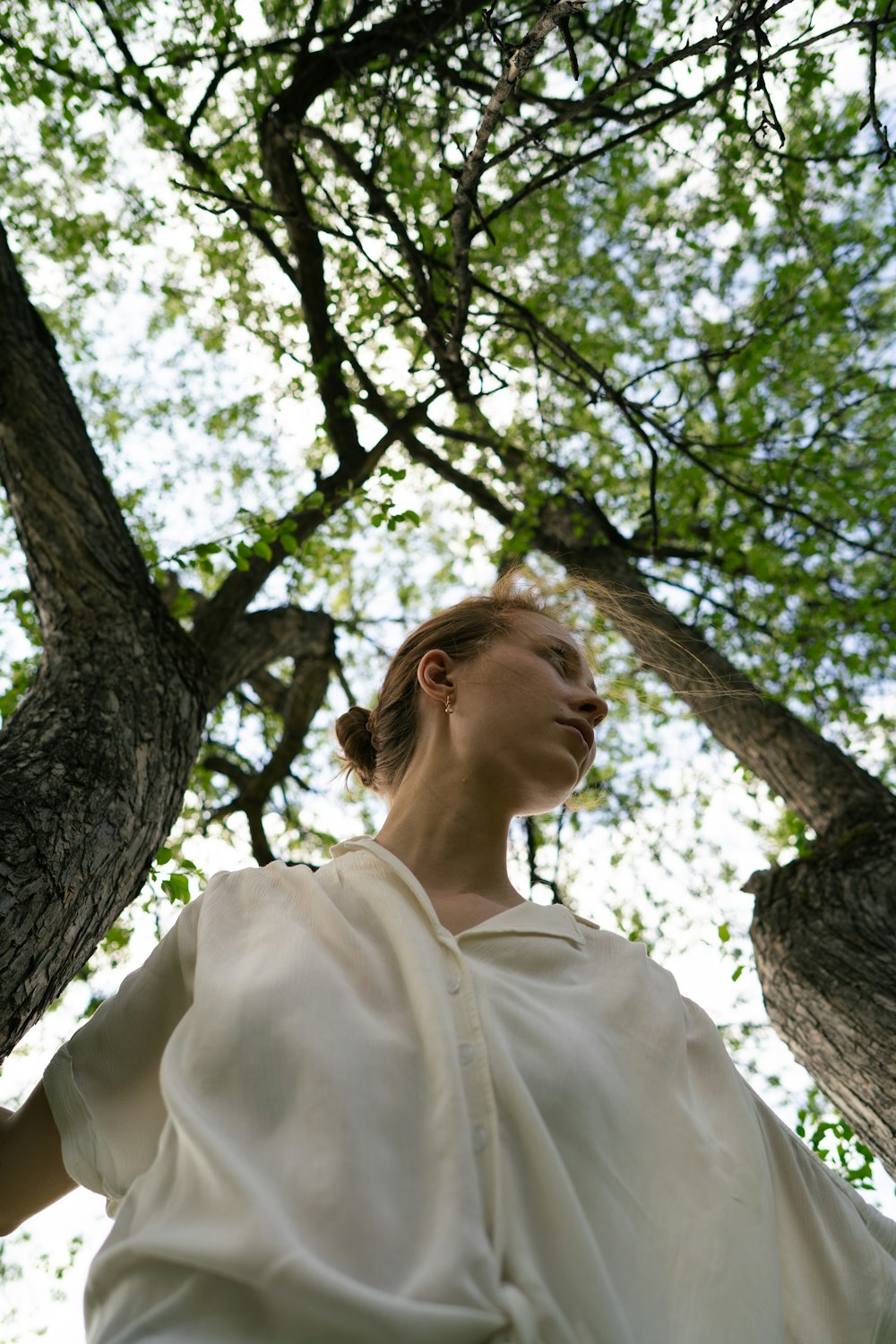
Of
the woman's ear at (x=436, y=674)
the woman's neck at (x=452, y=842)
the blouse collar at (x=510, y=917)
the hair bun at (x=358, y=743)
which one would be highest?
the hair bun at (x=358, y=743)

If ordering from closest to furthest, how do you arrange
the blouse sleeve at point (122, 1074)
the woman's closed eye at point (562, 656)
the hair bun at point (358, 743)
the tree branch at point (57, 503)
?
1. the blouse sleeve at point (122, 1074)
2. the woman's closed eye at point (562, 656)
3. the hair bun at point (358, 743)
4. the tree branch at point (57, 503)

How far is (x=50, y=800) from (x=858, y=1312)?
219 cm

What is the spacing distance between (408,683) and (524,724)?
1.92ft

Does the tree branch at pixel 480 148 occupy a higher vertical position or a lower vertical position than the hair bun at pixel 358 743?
higher

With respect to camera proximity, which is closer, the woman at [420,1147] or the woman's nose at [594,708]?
the woman at [420,1147]

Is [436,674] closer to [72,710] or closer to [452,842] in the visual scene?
[452,842]

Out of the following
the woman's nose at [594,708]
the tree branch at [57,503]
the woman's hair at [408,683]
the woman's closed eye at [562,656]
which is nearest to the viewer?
the woman's nose at [594,708]

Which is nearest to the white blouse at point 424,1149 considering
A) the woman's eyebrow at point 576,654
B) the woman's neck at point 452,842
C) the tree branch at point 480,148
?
the woman's neck at point 452,842

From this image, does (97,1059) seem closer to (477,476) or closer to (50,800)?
(50,800)

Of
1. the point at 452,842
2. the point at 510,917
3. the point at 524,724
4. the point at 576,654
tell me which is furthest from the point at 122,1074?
the point at 576,654

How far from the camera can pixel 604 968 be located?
2.07m

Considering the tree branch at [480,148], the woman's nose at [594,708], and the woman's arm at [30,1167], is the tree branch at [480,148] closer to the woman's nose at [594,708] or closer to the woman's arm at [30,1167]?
the woman's nose at [594,708]

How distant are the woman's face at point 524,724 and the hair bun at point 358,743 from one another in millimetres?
508

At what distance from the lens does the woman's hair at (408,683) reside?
283cm
